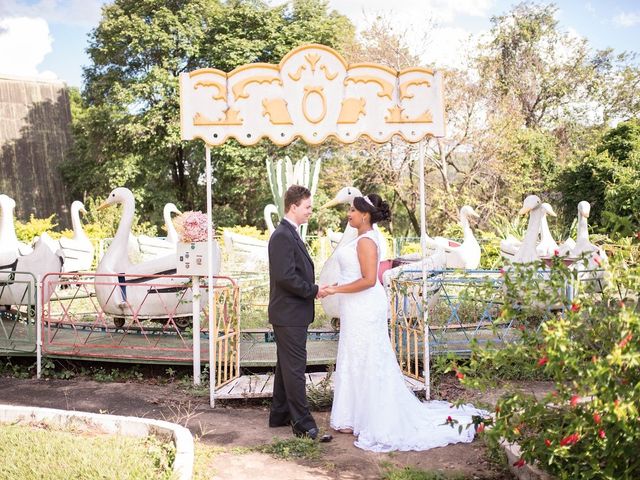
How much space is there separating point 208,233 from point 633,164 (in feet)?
45.8

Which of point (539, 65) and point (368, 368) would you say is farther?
point (539, 65)

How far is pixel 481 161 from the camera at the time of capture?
1906 centimetres

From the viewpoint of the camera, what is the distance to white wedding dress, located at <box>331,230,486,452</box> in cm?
494

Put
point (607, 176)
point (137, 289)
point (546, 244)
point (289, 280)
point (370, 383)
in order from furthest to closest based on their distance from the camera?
point (607, 176), point (546, 244), point (137, 289), point (370, 383), point (289, 280)

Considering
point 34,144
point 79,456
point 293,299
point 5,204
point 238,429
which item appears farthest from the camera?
point 34,144

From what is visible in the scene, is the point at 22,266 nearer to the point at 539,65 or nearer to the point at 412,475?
the point at 412,475

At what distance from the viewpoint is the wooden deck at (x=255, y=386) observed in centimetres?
607

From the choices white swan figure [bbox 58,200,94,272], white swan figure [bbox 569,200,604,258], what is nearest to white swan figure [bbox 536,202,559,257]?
white swan figure [bbox 569,200,604,258]

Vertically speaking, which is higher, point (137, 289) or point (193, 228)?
point (193, 228)

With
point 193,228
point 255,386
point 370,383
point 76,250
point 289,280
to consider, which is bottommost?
point 255,386

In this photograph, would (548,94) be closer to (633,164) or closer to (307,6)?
(633,164)

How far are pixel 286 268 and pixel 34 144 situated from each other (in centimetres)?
2171

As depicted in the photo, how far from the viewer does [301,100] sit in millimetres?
5797

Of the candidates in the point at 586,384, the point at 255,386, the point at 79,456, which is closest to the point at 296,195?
the point at 255,386
